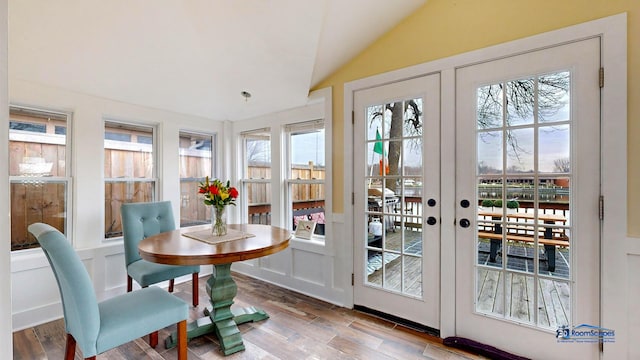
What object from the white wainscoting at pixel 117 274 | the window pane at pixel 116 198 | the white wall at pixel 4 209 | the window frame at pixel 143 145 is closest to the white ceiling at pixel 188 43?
the window frame at pixel 143 145

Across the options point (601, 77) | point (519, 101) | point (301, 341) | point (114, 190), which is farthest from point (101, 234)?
point (601, 77)

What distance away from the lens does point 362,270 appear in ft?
8.34

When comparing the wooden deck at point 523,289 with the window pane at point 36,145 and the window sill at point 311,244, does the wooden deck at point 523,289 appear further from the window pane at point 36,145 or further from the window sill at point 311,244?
the window pane at point 36,145

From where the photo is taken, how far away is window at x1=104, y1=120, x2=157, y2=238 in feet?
9.20

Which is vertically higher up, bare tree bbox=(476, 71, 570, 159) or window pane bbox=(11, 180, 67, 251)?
bare tree bbox=(476, 71, 570, 159)

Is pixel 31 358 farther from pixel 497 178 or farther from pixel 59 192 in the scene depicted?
pixel 497 178

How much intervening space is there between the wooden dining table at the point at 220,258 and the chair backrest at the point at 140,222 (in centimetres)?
39

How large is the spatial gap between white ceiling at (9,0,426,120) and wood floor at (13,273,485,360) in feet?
6.79

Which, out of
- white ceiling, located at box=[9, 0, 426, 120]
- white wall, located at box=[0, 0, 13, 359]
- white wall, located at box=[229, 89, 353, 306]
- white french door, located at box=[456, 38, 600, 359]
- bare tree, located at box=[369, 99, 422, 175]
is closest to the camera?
white wall, located at box=[0, 0, 13, 359]

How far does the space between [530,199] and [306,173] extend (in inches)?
80.5

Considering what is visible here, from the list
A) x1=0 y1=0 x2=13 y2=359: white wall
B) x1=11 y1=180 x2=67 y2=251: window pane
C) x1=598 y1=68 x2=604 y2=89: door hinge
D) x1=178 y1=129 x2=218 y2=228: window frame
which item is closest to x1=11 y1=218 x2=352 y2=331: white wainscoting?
x1=11 y1=180 x2=67 y2=251: window pane

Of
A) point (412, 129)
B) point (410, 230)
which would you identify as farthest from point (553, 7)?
point (410, 230)

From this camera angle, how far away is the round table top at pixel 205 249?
1.68 meters

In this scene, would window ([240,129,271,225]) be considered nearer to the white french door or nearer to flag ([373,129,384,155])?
flag ([373,129,384,155])
